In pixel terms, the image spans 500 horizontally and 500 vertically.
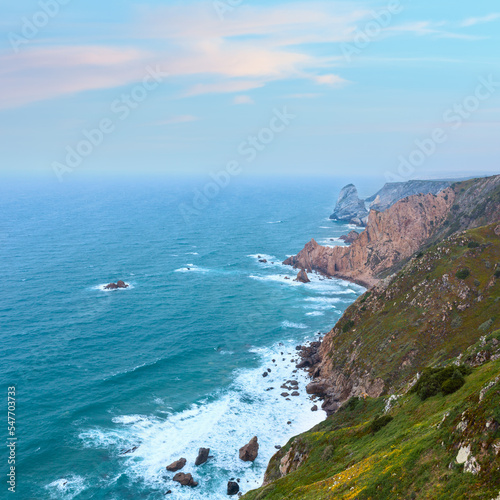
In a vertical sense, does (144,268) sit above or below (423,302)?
above

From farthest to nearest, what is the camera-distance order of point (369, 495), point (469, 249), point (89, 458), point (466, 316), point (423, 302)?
1. point (469, 249)
2. point (423, 302)
3. point (466, 316)
4. point (89, 458)
5. point (369, 495)

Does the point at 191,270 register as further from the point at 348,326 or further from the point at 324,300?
the point at 348,326

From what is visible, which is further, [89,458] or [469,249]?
[469,249]

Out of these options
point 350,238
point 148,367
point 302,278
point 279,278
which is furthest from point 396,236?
point 148,367

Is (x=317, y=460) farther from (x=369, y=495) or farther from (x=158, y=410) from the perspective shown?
(x=158, y=410)

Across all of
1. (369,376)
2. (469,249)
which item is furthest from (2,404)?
(469,249)

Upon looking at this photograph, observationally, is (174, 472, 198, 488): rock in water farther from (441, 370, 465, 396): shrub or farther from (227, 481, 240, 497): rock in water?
(441, 370, 465, 396): shrub

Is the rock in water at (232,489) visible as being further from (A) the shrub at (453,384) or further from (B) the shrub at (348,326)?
(B) the shrub at (348,326)
